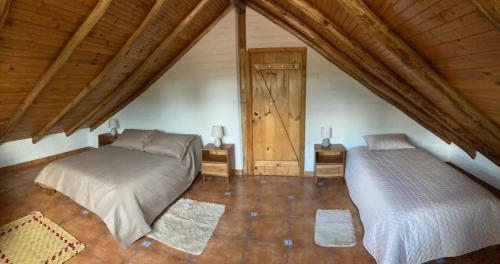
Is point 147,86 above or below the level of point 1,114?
above

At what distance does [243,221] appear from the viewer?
2998 mm

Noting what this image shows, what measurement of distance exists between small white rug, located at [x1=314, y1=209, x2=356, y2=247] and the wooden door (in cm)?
122

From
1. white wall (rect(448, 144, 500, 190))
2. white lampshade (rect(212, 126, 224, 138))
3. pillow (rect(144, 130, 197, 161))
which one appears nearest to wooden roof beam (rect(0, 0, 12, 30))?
pillow (rect(144, 130, 197, 161))

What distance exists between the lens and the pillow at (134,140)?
410cm

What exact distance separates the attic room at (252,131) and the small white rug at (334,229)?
2 cm

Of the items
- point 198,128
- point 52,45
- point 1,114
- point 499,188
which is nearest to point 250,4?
point 198,128

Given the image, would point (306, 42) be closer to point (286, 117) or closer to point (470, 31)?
point (286, 117)

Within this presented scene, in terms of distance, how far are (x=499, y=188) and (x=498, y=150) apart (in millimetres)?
1191

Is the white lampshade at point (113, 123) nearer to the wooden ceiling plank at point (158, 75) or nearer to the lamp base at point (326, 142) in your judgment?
the wooden ceiling plank at point (158, 75)

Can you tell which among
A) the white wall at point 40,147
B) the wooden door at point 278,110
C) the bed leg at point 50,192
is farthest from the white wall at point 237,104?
the white wall at point 40,147

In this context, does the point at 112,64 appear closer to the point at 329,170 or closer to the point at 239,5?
the point at 239,5

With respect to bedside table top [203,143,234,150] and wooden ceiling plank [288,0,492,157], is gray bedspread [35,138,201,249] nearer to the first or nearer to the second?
bedside table top [203,143,234,150]

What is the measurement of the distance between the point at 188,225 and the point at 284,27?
3.01 metres

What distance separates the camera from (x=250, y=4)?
12.2 ft
